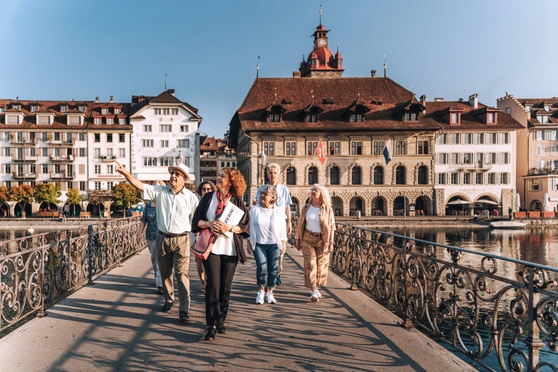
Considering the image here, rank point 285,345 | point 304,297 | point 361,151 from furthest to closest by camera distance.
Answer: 1. point 361,151
2. point 304,297
3. point 285,345

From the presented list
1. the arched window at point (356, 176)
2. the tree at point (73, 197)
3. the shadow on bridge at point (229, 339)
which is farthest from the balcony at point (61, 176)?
the shadow on bridge at point (229, 339)

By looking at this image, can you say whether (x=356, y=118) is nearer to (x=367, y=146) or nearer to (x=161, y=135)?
(x=367, y=146)

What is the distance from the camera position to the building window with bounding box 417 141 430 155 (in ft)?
172

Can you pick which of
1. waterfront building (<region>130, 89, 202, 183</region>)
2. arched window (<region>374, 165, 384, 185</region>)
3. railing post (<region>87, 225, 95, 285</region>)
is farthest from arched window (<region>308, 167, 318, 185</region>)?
railing post (<region>87, 225, 95, 285</region>)

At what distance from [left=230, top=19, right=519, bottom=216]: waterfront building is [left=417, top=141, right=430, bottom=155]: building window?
0.38ft

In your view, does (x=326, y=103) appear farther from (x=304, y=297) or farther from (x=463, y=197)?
(x=304, y=297)

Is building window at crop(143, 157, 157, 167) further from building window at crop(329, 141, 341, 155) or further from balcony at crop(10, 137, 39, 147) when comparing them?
building window at crop(329, 141, 341, 155)

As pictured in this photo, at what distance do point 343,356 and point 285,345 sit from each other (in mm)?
674

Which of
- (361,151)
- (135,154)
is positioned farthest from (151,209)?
(135,154)

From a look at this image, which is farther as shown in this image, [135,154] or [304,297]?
[135,154]

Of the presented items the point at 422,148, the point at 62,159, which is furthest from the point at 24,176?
the point at 422,148

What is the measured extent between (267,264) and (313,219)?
1021 millimetres

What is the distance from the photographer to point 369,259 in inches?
306

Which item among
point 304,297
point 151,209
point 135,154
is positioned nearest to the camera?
point 304,297
